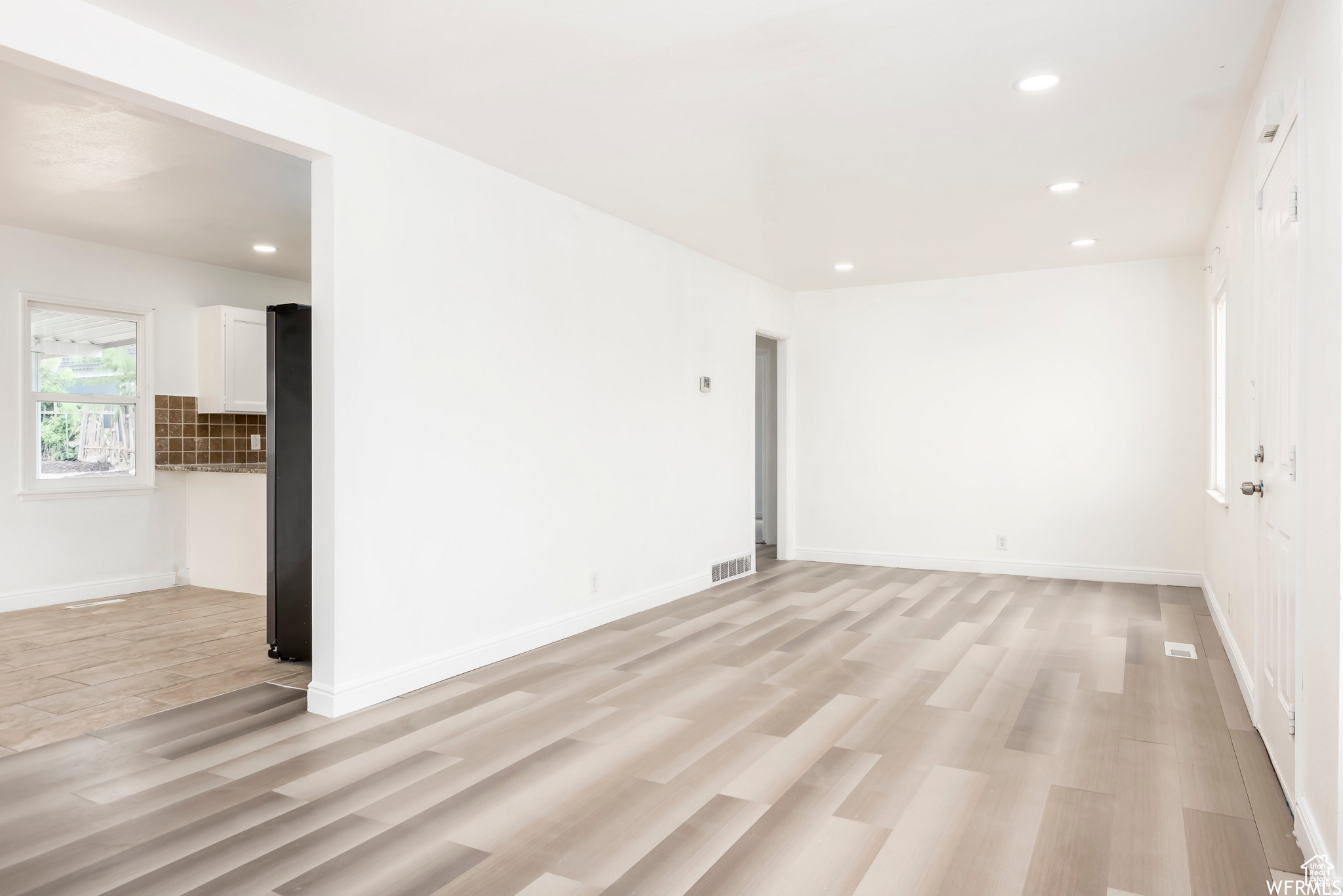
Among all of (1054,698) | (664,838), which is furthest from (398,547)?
(1054,698)

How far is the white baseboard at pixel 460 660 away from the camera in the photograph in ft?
10.7

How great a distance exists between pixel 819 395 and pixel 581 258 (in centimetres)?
340

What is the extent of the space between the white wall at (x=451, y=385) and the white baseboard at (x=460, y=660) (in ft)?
0.04

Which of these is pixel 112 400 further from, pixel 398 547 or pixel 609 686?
pixel 609 686

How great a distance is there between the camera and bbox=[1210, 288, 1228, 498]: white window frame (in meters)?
4.83

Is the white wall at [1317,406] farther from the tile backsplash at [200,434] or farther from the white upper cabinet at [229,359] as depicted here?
the tile backsplash at [200,434]

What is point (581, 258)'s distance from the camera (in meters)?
4.66

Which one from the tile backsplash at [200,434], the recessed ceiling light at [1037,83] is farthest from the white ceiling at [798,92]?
the tile backsplash at [200,434]

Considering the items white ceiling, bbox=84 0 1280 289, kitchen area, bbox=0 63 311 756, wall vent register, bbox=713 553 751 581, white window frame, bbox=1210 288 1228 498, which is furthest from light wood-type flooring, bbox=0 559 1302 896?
white ceiling, bbox=84 0 1280 289

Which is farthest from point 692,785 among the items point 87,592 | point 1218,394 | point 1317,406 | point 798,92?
point 87,592

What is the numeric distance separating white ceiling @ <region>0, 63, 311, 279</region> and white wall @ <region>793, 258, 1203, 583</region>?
15.2ft

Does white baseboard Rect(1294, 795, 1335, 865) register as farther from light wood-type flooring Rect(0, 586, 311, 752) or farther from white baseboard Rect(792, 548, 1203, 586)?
white baseboard Rect(792, 548, 1203, 586)

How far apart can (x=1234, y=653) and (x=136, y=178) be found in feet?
20.4

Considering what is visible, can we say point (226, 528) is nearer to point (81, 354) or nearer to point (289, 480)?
point (81, 354)
